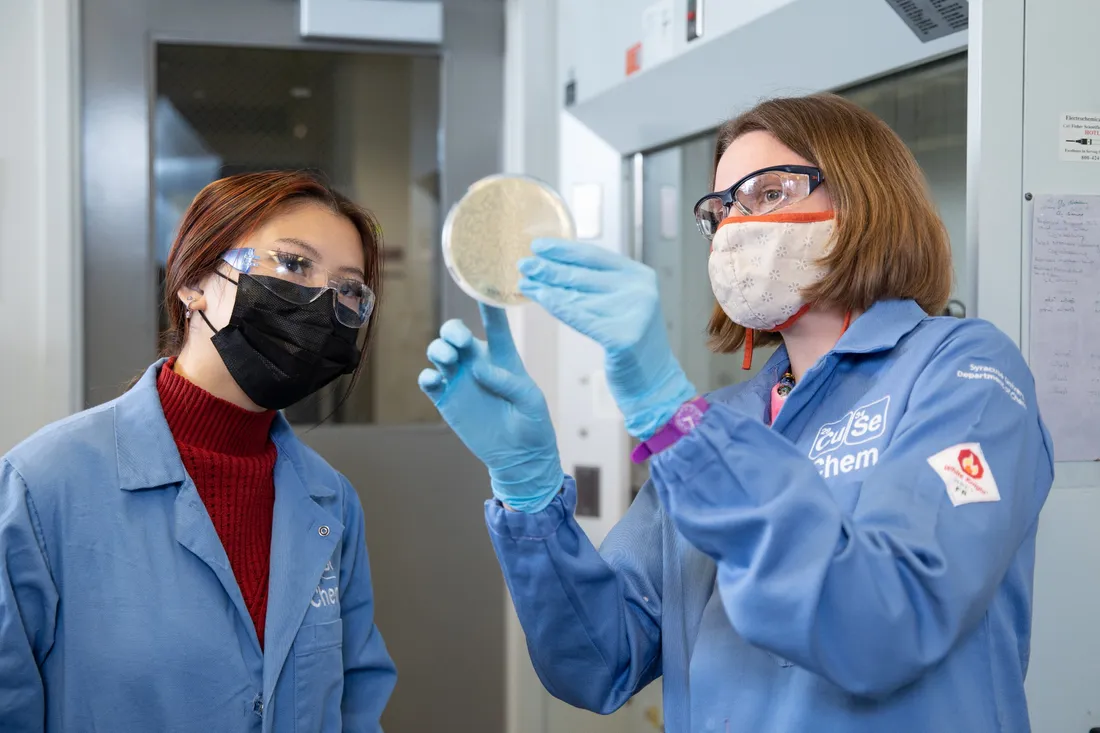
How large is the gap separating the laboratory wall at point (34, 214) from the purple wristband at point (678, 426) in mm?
1929

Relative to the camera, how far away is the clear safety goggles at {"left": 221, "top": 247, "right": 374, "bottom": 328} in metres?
1.38

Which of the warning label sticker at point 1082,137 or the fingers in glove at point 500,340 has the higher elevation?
the warning label sticker at point 1082,137

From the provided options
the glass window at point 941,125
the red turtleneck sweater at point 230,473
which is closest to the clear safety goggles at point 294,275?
the red turtleneck sweater at point 230,473

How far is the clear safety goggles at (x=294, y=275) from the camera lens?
1.38 m

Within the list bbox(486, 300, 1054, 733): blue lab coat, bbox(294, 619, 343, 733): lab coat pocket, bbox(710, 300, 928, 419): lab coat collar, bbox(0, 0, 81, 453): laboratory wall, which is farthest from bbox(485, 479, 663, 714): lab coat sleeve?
bbox(0, 0, 81, 453): laboratory wall

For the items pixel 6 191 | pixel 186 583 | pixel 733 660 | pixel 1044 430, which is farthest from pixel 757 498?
pixel 6 191

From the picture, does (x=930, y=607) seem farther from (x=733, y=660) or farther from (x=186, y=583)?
(x=186, y=583)

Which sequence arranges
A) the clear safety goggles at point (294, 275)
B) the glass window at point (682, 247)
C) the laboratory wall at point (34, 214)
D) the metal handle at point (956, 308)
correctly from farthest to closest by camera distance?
1. the glass window at point (682, 247)
2. the laboratory wall at point (34, 214)
3. the metal handle at point (956, 308)
4. the clear safety goggles at point (294, 275)

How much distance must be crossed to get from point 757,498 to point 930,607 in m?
0.18

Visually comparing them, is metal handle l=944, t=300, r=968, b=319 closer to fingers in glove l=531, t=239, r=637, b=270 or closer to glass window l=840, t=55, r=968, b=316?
glass window l=840, t=55, r=968, b=316

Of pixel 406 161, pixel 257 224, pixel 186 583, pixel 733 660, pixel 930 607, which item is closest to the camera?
pixel 930 607

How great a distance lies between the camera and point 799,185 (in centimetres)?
112

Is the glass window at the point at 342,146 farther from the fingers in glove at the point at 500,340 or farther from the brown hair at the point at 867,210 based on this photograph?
the brown hair at the point at 867,210

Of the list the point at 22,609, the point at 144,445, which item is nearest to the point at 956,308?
the point at 144,445
